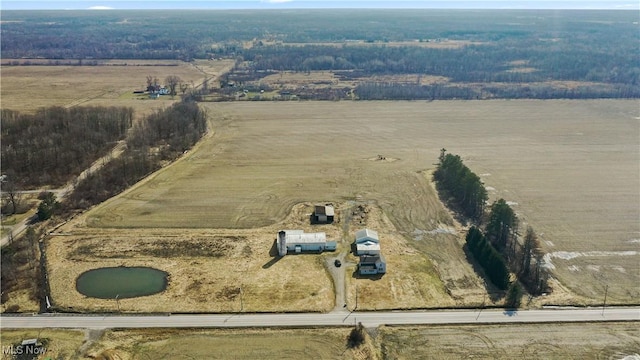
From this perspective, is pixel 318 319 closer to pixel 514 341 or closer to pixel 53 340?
pixel 514 341

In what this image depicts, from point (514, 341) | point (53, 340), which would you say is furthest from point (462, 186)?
point (53, 340)

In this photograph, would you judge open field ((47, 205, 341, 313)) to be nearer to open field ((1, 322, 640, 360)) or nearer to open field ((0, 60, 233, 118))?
open field ((1, 322, 640, 360))

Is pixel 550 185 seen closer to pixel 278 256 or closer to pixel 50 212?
pixel 278 256

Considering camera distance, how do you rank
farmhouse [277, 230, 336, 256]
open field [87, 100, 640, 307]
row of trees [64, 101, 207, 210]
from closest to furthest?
farmhouse [277, 230, 336, 256], open field [87, 100, 640, 307], row of trees [64, 101, 207, 210]

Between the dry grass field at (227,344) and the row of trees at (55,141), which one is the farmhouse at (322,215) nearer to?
the dry grass field at (227,344)

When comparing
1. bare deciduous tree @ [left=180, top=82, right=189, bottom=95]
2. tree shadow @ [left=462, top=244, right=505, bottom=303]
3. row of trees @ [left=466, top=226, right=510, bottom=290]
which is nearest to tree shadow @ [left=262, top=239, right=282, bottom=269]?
tree shadow @ [left=462, top=244, right=505, bottom=303]

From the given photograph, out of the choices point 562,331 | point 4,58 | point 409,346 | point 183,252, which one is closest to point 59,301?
point 183,252

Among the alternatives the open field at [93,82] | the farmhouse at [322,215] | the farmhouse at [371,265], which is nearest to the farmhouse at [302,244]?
the farmhouse at [371,265]
